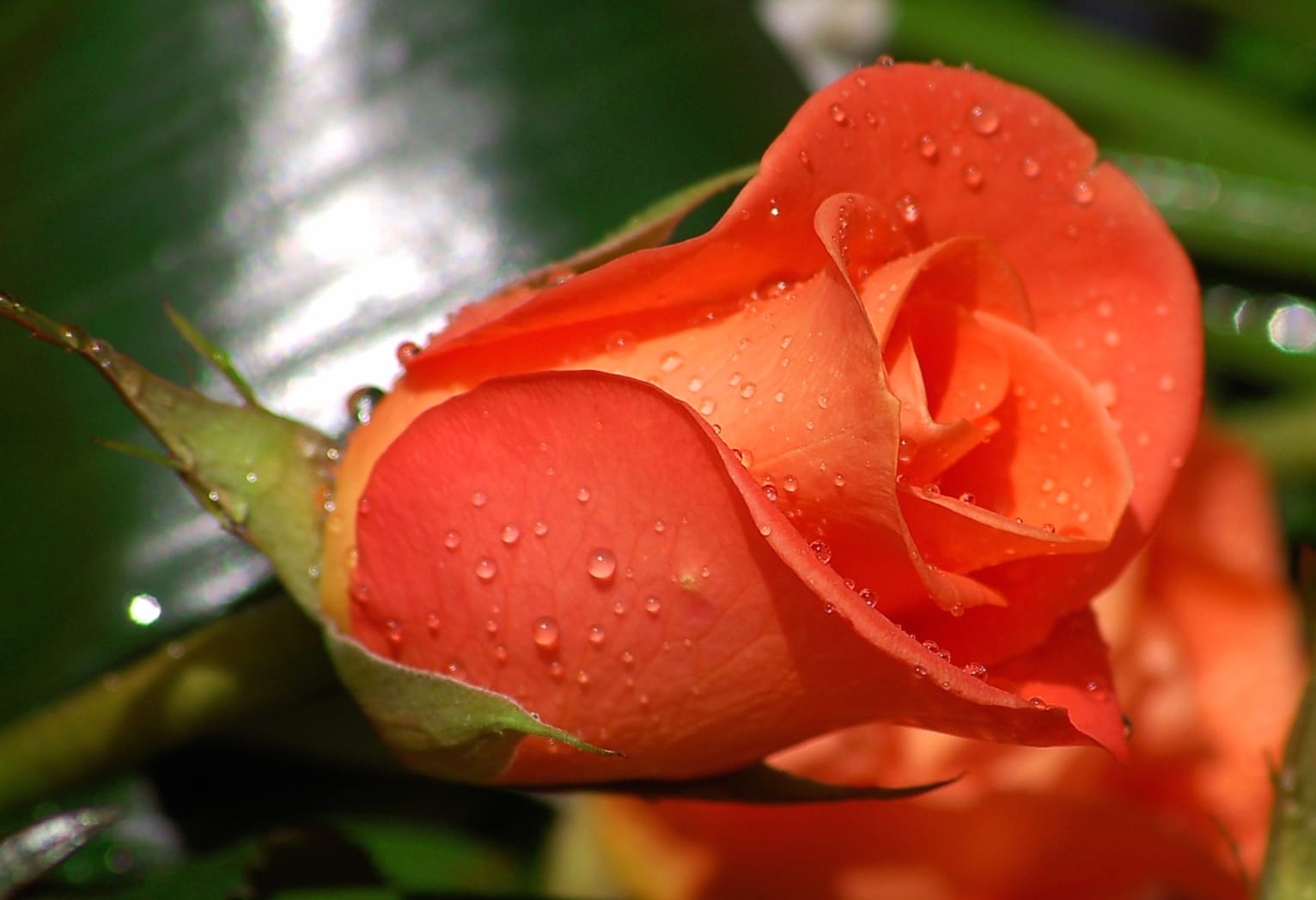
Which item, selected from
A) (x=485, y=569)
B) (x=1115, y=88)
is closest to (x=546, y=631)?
(x=485, y=569)

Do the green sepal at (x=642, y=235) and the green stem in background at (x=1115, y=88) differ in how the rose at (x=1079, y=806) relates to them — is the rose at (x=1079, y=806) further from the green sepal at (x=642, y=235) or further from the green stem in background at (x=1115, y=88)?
the green stem in background at (x=1115, y=88)

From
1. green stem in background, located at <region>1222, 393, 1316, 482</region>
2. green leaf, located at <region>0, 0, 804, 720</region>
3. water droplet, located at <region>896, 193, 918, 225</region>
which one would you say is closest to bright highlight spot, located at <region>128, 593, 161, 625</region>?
green leaf, located at <region>0, 0, 804, 720</region>

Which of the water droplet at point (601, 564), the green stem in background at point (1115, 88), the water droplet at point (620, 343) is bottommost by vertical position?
the green stem in background at point (1115, 88)

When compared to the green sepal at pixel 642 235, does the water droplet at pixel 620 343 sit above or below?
below

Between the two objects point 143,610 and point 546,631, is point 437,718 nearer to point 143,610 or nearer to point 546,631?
point 546,631

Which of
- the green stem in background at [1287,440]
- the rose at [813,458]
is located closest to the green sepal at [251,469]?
the rose at [813,458]

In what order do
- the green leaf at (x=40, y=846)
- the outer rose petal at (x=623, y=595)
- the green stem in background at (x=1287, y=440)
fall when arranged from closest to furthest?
the outer rose petal at (x=623, y=595), the green leaf at (x=40, y=846), the green stem in background at (x=1287, y=440)

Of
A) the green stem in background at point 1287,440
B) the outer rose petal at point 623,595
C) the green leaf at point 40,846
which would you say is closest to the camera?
the outer rose petal at point 623,595
